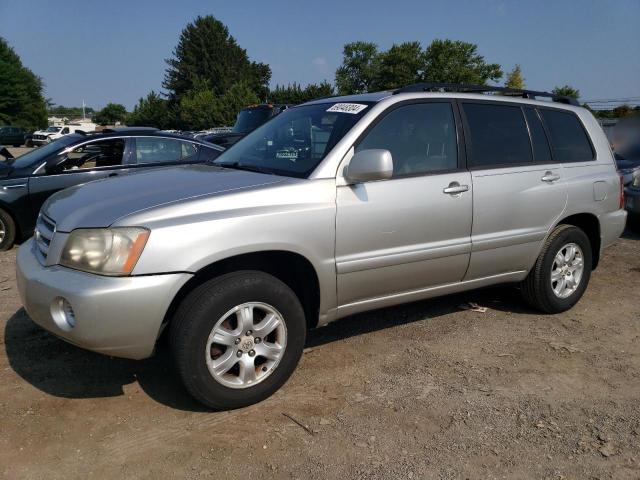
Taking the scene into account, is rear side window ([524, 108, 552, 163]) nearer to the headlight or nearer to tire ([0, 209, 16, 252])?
the headlight

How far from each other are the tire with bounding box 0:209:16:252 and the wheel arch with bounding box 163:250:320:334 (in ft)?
15.8

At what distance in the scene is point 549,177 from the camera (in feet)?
13.8

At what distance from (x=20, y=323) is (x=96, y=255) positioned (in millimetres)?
1997

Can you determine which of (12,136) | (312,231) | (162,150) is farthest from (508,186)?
(12,136)

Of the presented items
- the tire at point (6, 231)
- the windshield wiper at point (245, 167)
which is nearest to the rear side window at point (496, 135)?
the windshield wiper at point (245, 167)

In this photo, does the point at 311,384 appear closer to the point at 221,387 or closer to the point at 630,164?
the point at 221,387

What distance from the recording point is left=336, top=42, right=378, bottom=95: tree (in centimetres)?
8525

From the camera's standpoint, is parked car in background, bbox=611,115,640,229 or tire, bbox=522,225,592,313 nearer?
tire, bbox=522,225,592,313

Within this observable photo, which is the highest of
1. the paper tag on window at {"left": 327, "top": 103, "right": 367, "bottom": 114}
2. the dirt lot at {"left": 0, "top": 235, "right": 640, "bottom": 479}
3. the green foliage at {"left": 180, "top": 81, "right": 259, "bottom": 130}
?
the green foliage at {"left": 180, "top": 81, "right": 259, "bottom": 130}

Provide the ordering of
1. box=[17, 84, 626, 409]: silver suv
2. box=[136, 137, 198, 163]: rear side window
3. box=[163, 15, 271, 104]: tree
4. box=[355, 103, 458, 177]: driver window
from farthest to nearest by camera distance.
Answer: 1. box=[163, 15, 271, 104]: tree
2. box=[136, 137, 198, 163]: rear side window
3. box=[355, 103, 458, 177]: driver window
4. box=[17, 84, 626, 409]: silver suv

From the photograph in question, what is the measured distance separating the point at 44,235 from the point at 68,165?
401 centimetres

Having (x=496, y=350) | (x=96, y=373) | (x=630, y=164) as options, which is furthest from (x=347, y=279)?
(x=630, y=164)

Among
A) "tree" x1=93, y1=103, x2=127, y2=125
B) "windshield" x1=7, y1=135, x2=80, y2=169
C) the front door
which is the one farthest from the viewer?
"tree" x1=93, y1=103, x2=127, y2=125

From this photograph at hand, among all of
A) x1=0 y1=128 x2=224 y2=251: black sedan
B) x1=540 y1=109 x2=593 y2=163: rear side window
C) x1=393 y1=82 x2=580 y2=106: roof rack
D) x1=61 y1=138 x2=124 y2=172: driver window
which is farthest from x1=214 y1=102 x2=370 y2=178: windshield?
x1=61 y1=138 x2=124 y2=172: driver window
